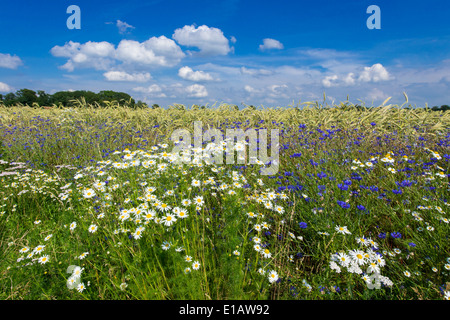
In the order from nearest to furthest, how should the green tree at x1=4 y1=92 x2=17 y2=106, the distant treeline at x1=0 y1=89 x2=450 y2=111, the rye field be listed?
the rye field → the distant treeline at x1=0 y1=89 x2=450 y2=111 → the green tree at x1=4 y1=92 x2=17 y2=106

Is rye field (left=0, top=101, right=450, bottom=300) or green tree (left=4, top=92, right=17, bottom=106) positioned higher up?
green tree (left=4, top=92, right=17, bottom=106)

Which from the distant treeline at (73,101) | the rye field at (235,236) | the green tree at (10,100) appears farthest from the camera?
the green tree at (10,100)

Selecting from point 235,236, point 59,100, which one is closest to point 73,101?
point 235,236

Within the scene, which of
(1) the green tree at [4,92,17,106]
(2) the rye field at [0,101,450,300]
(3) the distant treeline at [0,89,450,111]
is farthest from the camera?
(1) the green tree at [4,92,17,106]

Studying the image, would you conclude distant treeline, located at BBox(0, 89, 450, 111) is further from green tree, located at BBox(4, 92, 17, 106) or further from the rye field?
the rye field

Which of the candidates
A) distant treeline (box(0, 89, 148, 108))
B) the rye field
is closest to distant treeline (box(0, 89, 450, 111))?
distant treeline (box(0, 89, 148, 108))

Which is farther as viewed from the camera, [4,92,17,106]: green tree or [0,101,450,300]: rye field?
[4,92,17,106]: green tree

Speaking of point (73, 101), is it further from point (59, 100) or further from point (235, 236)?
point (59, 100)

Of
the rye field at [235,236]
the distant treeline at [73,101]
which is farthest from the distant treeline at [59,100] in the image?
the rye field at [235,236]

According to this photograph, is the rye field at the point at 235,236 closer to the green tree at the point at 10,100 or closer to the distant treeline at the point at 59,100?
the distant treeline at the point at 59,100
